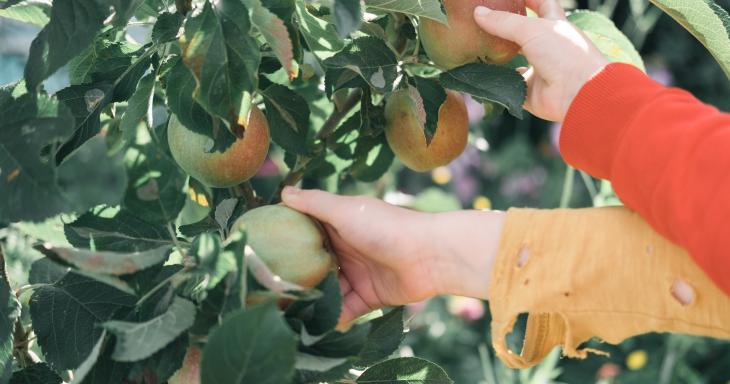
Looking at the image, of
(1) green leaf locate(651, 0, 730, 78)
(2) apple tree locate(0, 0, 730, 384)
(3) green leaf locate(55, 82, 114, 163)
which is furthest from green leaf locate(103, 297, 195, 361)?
(1) green leaf locate(651, 0, 730, 78)

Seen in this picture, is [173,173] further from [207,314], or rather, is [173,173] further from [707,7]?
[707,7]

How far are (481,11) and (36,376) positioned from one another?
0.52m

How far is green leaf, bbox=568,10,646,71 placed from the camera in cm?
91

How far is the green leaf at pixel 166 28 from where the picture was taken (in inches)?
26.9

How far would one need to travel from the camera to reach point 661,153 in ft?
2.11

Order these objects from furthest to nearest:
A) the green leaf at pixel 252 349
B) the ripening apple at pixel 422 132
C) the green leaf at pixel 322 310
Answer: the ripening apple at pixel 422 132 < the green leaf at pixel 322 310 < the green leaf at pixel 252 349

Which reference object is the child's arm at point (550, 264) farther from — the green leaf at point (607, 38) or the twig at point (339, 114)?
the green leaf at point (607, 38)

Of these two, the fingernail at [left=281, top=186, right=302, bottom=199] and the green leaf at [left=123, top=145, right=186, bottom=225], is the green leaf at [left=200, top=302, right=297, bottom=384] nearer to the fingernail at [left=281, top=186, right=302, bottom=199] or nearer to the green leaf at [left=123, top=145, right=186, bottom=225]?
the green leaf at [left=123, top=145, right=186, bottom=225]

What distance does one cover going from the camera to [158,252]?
60 centimetres

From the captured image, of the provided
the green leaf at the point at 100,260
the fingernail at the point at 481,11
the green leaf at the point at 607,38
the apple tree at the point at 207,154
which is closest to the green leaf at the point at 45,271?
the apple tree at the point at 207,154

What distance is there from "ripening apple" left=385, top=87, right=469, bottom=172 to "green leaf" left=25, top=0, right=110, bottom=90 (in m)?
0.31

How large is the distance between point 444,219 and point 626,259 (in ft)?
0.56

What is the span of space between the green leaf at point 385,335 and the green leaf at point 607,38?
1.26 feet

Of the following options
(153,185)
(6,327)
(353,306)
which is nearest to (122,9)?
(153,185)
